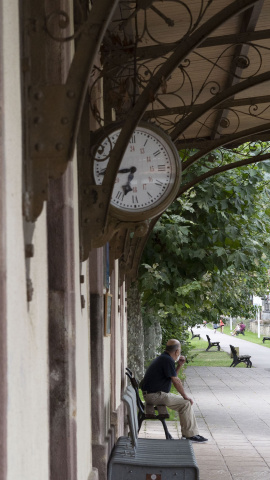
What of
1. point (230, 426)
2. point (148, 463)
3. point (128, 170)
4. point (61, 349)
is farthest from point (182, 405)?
point (61, 349)

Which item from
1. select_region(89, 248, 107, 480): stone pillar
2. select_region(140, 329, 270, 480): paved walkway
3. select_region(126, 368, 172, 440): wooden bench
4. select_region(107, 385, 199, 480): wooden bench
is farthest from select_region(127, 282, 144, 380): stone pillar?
select_region(89, 248, 107, 480): stone pillar

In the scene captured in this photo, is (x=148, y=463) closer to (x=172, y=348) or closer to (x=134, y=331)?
(x=172, y=348)

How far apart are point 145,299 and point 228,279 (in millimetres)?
3783

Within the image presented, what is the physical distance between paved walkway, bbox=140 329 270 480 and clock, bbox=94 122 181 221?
17.8 ft

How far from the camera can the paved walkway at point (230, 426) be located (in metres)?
10.0

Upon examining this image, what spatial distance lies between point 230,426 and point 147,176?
383 inches

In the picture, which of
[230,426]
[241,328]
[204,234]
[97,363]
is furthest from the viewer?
[241,328]

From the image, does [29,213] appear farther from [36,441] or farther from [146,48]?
[146,48]

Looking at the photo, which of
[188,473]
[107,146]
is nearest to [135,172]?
[107,146]

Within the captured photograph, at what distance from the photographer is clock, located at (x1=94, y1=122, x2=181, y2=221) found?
4816 millimetres

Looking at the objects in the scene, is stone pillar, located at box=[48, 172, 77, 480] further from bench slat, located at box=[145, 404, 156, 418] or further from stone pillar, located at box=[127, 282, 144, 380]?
stone pillar, located at box=[127, 282, 144, 380]

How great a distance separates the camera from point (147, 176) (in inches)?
194

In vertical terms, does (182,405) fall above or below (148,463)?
below

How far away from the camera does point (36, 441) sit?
2.91 meters
